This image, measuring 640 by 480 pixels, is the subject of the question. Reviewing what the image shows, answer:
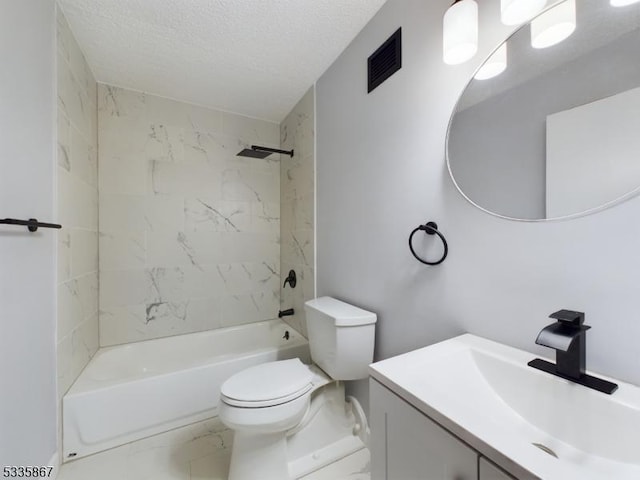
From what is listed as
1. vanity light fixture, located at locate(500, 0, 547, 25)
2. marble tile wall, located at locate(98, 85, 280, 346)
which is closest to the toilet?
marble tile wall, located at locate(98, 85, 280, 346)

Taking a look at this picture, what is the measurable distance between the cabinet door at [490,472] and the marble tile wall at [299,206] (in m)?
1.62

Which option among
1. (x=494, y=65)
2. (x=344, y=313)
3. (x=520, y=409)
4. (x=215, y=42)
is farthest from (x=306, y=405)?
(x=215, y=42)

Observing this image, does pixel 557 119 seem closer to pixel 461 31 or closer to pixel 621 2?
pixel 621 2

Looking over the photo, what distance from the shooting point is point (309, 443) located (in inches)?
57.8

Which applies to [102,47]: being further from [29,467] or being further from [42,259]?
[29,467]

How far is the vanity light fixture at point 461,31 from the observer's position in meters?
0.93

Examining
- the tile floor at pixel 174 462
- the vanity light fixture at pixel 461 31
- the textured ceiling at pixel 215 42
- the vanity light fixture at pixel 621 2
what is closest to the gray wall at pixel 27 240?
the tile floor at pixel 174 462

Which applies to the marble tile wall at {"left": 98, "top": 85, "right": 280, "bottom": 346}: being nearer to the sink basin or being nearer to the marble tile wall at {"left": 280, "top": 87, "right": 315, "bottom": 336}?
the marble tile wall at {"left": 280, "top": 87, "right": 315, "bottom": 336}

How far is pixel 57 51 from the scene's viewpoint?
1.37 meters

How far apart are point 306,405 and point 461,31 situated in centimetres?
166

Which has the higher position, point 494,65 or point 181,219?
point 494,65

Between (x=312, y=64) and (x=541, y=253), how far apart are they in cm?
176

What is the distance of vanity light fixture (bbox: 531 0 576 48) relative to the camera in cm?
75

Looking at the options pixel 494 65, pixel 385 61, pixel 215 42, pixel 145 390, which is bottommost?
pixel 145 390
